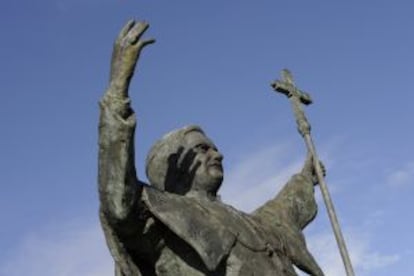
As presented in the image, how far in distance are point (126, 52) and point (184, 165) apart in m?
1.45

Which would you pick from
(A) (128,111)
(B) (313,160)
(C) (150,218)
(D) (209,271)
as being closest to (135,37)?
(A) (128,111)

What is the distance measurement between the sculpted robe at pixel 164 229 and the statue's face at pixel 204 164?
0.18m

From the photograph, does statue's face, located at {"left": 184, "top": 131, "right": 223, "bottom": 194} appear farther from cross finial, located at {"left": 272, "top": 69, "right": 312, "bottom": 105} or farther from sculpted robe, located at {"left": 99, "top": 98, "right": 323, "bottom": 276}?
cross finial, located at {"left": 272, "top": 69, "right": 312, "bottom": 105}

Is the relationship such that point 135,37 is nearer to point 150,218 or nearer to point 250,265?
point 150,218

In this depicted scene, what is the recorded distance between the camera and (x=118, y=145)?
6566mm

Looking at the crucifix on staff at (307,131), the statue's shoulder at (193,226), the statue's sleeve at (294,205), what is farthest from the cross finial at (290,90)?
the statue's shoulder at (193,226)

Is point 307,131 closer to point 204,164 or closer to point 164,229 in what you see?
point 204,164

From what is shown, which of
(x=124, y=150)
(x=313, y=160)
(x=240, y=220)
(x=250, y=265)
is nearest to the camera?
(x=124, y=150)

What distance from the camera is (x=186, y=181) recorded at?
25.5 ft

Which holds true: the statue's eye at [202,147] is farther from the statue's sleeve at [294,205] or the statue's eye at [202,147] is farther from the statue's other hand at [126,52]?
the statue's other hand at [126,52]

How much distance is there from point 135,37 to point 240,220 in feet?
5.99

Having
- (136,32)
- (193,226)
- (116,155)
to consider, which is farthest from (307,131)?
(116,155)

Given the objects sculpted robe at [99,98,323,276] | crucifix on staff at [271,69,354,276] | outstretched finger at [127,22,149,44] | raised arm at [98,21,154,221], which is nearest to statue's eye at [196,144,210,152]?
sculpted robe at [99,98,323,276]

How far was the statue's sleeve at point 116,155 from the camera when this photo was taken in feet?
21.5
